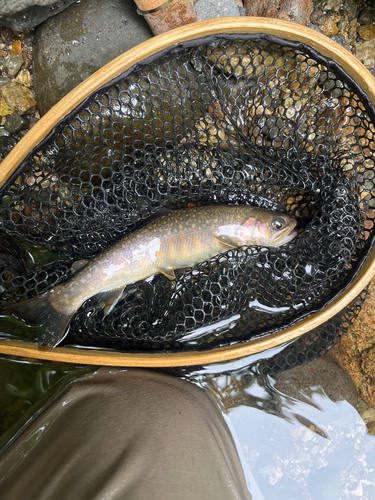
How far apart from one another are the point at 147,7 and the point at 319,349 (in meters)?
2.35

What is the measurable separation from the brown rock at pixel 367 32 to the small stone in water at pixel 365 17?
0.11 feet

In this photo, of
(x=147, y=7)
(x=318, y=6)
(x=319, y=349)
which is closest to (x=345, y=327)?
(x=319, y=349)

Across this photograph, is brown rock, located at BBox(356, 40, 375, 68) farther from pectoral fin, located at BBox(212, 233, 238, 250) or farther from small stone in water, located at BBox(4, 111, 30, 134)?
small stone in water, located at BBox(4, 111, 30, 134)

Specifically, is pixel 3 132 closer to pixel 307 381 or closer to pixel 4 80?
pixel 4 80

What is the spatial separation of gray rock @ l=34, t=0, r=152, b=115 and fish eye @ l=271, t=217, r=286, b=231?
145cm

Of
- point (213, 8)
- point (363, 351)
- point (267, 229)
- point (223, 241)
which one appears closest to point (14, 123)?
point (213, 8)

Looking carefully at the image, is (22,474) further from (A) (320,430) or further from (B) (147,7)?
(B) (147,7)

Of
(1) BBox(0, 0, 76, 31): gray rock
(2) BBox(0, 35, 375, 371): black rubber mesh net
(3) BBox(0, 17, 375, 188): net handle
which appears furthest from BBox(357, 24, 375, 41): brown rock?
(1) BBox(0, 0, 76, 31): gray rock

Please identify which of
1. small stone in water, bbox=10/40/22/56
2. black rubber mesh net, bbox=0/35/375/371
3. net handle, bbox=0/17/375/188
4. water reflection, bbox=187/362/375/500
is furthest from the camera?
small stone in water, bbox=10/40/22/56

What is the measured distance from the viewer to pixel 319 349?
7.11 ft

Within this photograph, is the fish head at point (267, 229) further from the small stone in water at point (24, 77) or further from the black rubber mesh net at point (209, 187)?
the small stone in water at point (24, 77)

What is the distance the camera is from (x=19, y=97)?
90.9 inches

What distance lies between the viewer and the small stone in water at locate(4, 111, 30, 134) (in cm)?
233

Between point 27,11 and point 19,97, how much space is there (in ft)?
1.80
